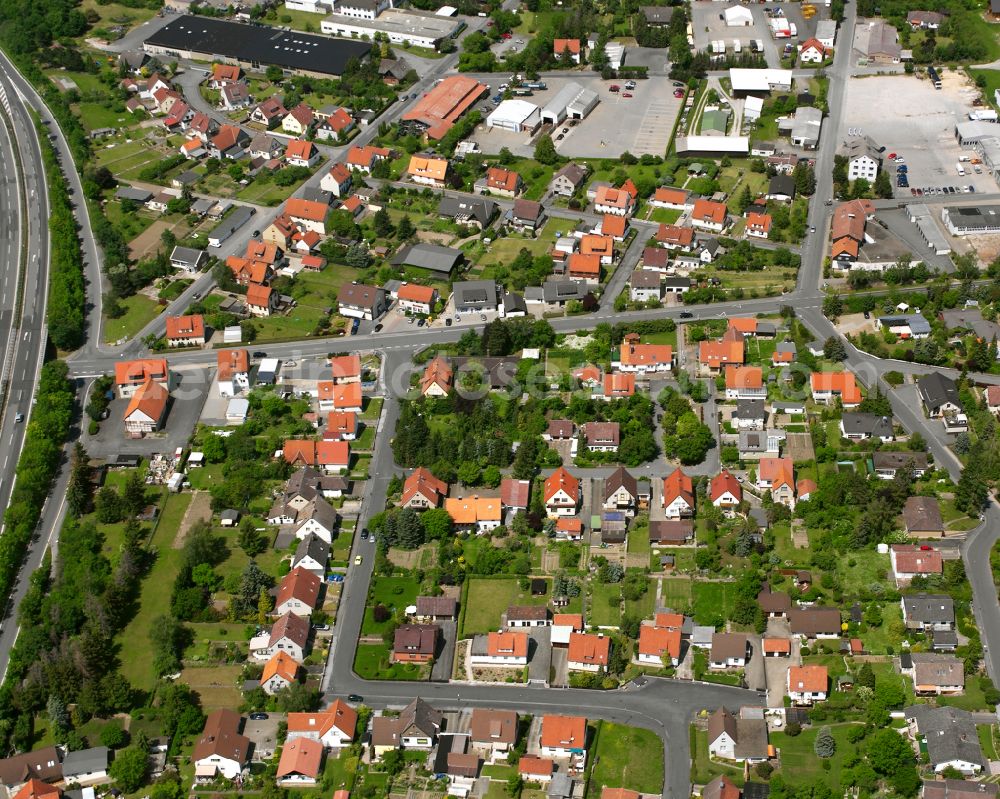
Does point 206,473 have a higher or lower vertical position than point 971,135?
lower

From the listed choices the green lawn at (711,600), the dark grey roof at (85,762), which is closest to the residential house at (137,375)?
the dark grey roof at (85,762)

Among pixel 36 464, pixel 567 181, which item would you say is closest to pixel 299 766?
pixel 36 464

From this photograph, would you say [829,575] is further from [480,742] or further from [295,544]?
[295,544]

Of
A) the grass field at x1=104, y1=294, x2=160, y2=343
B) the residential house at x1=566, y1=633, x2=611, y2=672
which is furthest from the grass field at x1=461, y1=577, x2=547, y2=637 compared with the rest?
the grass field at x1=104, y1=294, x2=160, y2=343

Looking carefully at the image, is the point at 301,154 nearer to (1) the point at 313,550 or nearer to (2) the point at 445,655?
(1) the point at 313,550

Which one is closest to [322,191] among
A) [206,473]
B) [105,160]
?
[105,160]

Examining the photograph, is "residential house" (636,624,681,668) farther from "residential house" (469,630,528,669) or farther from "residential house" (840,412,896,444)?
"residential house" (840,412,896,444)
